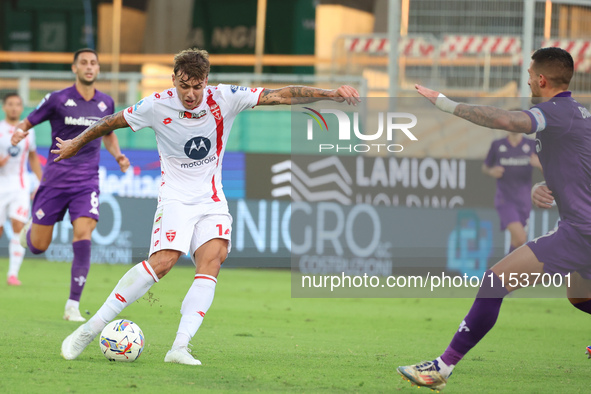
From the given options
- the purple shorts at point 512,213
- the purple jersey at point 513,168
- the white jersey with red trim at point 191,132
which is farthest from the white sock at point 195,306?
the purple jersey at point 513,168

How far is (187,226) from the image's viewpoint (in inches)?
256

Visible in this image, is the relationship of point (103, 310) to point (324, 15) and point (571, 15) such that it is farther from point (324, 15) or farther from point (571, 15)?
point (324, 15)

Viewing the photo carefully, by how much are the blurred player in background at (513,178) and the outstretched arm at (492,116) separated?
25.4ft

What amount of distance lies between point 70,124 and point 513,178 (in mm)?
6936

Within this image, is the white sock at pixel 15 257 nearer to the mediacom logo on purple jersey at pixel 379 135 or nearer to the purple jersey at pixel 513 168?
the mediacom logo on purple jersey at pixel 379 135

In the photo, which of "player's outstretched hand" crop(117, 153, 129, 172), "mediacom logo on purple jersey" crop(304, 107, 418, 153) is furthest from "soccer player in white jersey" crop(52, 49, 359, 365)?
"mediacom logo on purple jersey" crop(304, 107, 418, 153)

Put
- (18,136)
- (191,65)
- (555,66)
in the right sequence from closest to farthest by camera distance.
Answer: (555,66) < (191,65) < (18,136)

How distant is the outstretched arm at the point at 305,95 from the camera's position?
6.31m

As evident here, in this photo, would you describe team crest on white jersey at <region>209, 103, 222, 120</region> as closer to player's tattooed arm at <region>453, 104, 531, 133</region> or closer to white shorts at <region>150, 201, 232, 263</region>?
white shorts at <region>150, 201, 232, 263</region>

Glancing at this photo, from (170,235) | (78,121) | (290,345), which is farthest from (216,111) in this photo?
(78,121)

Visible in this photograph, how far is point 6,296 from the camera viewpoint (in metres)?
10.8

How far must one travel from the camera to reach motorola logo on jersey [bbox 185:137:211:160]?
21.4 feet

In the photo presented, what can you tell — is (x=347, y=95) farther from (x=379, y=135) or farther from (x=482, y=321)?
(x=379, y=135)

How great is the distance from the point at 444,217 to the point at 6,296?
6498mm
